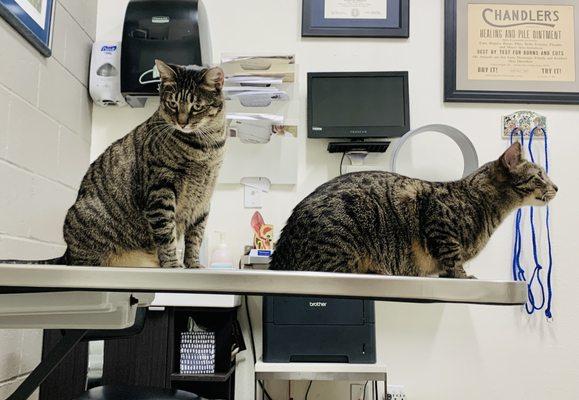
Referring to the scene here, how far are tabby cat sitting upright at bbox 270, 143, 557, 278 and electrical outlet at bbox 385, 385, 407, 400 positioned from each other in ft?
3.47

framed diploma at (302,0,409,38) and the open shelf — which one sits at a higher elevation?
framed diploma at (302,0,409,38)

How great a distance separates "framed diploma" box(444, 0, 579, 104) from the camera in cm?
236

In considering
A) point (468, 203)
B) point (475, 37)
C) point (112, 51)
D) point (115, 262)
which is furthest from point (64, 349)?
point (475, 37)

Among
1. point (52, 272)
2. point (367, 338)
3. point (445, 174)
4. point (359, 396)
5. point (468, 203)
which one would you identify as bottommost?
point (359, 396)

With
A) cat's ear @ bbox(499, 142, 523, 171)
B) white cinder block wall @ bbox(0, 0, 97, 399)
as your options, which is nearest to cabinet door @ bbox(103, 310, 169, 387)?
white cinder block wall @ bbox(0, 0, 97, 399)

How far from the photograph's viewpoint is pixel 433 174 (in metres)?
2.30

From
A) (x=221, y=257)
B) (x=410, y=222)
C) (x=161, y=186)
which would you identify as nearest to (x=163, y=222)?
(x=161, y=186)

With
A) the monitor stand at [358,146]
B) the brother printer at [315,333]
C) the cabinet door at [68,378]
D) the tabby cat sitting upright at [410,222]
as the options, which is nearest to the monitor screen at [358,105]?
the monitor stand at [358,146]

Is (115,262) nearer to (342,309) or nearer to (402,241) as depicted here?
(402,241)

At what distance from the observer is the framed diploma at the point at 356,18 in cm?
240

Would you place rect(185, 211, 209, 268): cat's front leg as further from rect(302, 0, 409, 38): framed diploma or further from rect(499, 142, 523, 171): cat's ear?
rect(302, 0, 409, 38): framed diploma

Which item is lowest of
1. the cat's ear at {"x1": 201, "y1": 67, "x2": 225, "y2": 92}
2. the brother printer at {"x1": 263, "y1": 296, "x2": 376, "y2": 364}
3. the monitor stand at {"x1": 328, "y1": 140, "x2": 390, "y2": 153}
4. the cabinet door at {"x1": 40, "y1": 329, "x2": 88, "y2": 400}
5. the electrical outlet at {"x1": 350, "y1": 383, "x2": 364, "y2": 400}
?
the electrical outlet at {"x1": 350, "y1": 383, "x2": 364, "y2": 400}

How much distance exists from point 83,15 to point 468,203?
1822mm

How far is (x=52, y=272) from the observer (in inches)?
22.9
